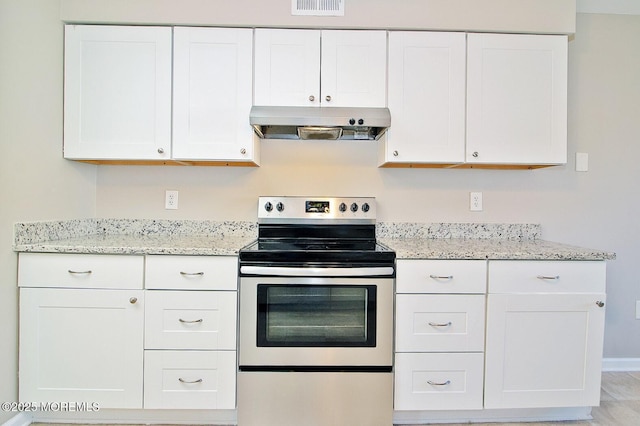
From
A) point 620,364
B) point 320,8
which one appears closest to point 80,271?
point 320,8

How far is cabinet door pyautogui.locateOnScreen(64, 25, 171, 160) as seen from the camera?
6.31ft

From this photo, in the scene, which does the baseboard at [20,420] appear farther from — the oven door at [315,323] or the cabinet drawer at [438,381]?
the cabinet drawer at [438,381]

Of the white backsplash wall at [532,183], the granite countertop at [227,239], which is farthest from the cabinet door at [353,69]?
the granite countertop at [227,239]

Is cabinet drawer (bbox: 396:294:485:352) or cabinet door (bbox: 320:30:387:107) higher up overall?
cabinet door (bbox: 320:30:387:107)

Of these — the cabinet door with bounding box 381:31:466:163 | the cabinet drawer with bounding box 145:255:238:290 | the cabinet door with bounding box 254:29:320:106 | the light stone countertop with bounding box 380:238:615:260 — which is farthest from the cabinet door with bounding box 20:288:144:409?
the cabinet door with bounding box 381:31:466:163

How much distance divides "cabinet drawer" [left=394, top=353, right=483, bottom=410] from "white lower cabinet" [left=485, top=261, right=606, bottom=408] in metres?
0.07

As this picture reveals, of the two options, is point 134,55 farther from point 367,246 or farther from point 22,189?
point 367,246

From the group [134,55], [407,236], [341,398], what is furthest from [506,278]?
[134,55]

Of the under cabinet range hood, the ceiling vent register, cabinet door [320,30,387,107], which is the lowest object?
the under cabinet range hood

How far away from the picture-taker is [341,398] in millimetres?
1681

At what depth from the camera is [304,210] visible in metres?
2.15

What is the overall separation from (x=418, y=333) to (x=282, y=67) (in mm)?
1546

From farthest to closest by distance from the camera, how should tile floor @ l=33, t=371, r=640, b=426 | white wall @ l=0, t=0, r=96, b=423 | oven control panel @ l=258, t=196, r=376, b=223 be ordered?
oven control panel @ l=258, t=196, r=376, b=223 < tile floor @ l=33, t=371, r=640, b=426 < white wall @ l=0, t=0, r=96, b=423

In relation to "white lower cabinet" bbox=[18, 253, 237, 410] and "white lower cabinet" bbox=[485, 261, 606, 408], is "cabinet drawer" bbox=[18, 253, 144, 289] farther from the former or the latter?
"white lower cabinet" bbox=[485, 261, 606, 408]
